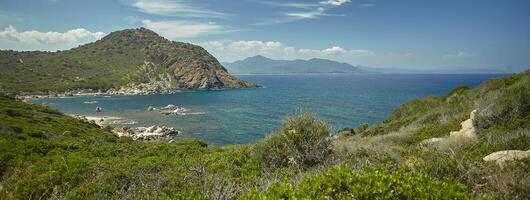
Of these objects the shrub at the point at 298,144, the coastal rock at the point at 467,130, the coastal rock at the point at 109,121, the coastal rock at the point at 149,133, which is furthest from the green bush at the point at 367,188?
the coastal rock at the point at 109,121

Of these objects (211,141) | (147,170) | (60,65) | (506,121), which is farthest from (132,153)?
(60,65)

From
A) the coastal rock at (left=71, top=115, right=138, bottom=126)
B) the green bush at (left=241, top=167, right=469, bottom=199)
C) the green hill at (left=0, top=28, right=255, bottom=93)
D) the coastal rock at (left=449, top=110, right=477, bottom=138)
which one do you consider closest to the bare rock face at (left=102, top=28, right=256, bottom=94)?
the green hill at (left=0, top=28, right=255, bottom=93)

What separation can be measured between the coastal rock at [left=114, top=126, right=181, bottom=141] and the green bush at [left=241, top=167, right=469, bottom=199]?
50259mm

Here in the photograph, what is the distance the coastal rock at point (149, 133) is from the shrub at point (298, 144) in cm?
4219

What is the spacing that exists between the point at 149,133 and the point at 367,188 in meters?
55.0

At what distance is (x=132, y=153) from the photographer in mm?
20453

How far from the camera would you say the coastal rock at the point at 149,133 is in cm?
5391

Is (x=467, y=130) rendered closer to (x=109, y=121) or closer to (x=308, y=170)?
(x=308, y=170)

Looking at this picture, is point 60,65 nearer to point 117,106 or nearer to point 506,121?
point 117,106

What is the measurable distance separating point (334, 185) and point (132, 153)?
57.5 ft

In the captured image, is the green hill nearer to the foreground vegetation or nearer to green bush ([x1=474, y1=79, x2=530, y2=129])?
the foreground vegetation

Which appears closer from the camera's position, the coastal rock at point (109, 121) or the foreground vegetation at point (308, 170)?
the foreground vegetation at point (308, 170)

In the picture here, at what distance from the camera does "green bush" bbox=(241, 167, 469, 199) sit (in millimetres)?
5223

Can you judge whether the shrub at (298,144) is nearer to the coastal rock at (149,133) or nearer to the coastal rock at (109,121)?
the coastal rock at (149,133)
